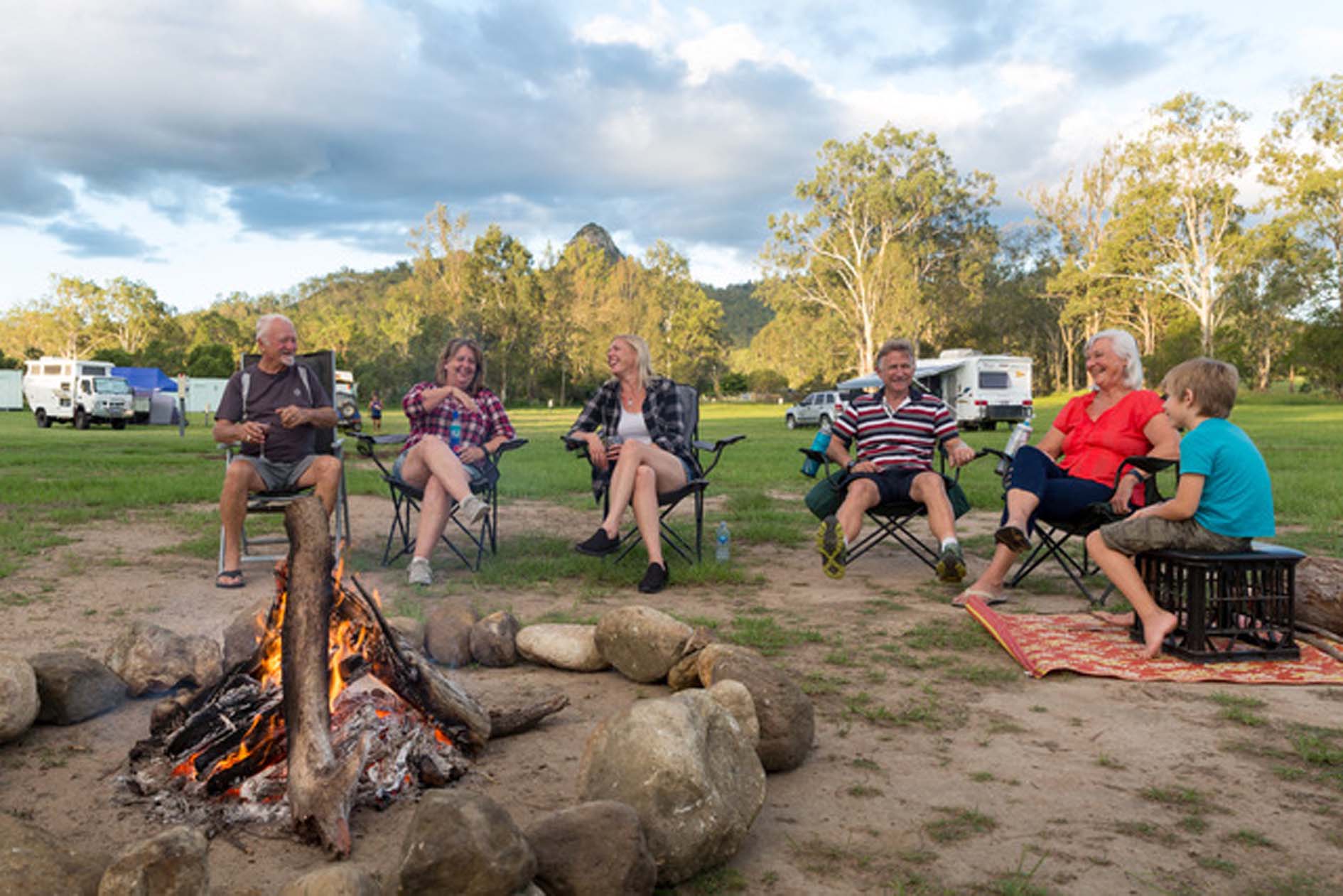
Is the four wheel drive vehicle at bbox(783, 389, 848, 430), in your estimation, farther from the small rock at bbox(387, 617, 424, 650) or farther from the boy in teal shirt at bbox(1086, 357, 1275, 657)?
the small rock at bbox(387, 617, 424, 650)

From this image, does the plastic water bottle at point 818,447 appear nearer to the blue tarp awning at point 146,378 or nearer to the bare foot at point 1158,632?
the bare foot at point 1158,632

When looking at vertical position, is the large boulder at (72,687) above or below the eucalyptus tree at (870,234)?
below

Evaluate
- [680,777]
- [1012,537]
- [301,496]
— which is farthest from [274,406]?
[680,777]

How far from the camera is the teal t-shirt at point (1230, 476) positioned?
10.8ft

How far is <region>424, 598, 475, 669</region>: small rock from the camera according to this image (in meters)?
3.19

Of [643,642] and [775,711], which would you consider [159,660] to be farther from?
[775,711]

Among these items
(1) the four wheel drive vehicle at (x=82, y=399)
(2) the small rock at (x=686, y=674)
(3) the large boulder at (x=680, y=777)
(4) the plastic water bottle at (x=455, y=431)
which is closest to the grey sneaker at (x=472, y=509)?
(4) the plastic water bottle at (x=455, y=431)

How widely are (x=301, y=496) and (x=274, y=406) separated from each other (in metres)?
0.95

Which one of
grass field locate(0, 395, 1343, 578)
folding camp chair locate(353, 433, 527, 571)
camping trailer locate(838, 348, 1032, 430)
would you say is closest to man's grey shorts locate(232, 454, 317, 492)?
folding camp chair locate(353, 433, 527, 571)

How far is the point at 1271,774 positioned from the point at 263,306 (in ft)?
330

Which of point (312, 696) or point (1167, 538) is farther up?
point (1167, 538)

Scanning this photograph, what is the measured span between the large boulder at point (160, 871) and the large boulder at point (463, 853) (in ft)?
1.07

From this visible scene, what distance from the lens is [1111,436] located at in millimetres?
4270

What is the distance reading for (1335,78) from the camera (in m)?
30.4
